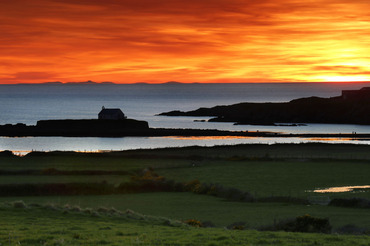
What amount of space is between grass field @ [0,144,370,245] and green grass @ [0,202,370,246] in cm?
4

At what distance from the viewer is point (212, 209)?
122ft

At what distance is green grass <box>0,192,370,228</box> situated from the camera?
32.0m

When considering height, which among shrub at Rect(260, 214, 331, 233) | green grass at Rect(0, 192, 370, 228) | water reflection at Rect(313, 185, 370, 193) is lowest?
water reflection at Rect(313, 185, 370, 193)

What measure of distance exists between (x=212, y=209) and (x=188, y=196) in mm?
7613

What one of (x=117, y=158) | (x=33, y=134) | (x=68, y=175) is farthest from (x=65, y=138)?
(x=68, y=175)

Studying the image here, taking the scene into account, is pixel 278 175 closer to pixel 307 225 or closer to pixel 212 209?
pixel 212 209

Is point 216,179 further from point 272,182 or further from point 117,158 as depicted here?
point 117,158

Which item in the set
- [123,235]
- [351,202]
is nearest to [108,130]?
[351,202]

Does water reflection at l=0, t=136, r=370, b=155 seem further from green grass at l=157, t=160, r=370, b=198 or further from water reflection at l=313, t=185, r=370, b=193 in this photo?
water reflection at l=313, t=185, r=370, b=193

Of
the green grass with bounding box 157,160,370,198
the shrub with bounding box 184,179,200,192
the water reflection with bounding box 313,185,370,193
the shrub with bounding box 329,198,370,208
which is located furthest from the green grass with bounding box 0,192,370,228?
the water reflection with bounding box 313,185,370,193

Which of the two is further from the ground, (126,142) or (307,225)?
(126,142)

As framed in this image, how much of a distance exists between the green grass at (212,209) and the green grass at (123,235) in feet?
22.8

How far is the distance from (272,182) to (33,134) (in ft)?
293

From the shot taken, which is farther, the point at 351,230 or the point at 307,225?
the point at 351,230
